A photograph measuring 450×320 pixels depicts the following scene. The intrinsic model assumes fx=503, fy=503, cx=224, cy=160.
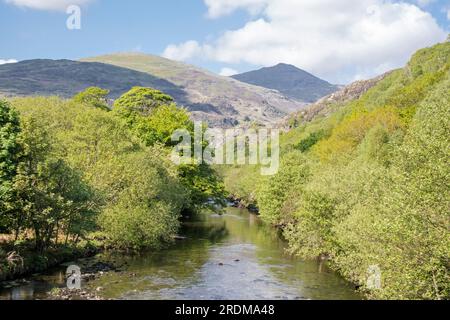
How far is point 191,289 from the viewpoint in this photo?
145 feet

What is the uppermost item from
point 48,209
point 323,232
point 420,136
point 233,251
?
point 420,136

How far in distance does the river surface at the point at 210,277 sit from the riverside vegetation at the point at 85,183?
3.43 m

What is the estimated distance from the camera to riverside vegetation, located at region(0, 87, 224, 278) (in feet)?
148

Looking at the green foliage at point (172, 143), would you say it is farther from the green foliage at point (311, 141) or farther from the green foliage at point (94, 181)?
the green foliage at point (311, 141)

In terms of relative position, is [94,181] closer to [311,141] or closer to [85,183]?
[85,183]

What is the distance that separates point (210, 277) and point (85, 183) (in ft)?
58.3

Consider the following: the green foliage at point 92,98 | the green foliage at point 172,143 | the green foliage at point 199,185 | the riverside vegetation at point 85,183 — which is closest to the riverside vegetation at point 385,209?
the green foliage at point 199,185

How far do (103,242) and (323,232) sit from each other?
26.7m

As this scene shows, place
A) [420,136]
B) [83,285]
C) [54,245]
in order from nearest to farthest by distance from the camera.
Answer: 1. [420,136]
2. [83,285]
3. [54,245]

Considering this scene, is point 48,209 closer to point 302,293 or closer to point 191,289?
point 191,289

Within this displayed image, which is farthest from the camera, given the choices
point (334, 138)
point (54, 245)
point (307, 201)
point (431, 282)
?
point (334, 138)

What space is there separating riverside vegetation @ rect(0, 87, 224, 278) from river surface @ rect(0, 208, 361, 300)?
3426 millimetres

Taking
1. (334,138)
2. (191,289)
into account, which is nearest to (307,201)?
(191,289)

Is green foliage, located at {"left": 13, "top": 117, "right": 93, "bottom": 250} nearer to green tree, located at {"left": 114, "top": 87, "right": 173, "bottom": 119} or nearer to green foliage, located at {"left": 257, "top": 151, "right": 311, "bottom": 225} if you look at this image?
green foliage, located at {"left": 257, "top": 151, "right": 311, "bottom": 225}
